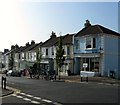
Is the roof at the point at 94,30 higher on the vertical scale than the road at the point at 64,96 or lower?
higher

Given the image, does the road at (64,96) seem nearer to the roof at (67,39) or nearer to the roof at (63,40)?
the roof at (67,39)

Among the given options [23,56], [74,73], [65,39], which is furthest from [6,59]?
[74,73]

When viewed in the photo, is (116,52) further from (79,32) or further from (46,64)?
(46,64)

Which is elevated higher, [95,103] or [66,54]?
[66,54]

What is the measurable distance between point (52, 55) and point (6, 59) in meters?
36.4

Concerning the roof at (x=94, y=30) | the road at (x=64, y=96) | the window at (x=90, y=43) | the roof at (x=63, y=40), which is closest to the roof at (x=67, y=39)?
the roof at (x=63, y=40)

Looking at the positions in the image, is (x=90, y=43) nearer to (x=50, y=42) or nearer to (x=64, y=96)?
(x=50, y=42)

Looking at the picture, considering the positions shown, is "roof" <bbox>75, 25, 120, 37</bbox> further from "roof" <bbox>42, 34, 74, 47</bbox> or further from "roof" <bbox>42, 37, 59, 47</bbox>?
"roof" <bbox>42, 37, 59, 47</bbox>

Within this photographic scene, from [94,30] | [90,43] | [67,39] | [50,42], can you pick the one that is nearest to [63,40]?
[67,39]

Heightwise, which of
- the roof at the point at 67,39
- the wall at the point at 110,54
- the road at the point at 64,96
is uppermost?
the roof at the point at 67,39

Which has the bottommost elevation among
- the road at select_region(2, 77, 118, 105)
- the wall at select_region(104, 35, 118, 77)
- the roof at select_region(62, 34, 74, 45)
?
the road at select_region(2, 77, 118, 105)

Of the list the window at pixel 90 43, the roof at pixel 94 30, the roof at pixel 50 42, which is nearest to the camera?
the window at pixel 90 43

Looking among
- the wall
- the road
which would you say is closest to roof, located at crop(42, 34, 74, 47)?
the wall

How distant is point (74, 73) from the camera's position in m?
50.0
